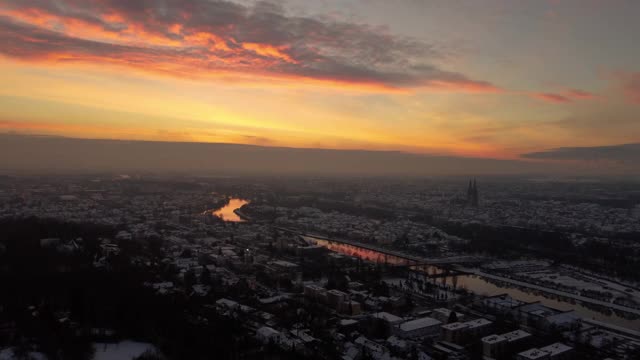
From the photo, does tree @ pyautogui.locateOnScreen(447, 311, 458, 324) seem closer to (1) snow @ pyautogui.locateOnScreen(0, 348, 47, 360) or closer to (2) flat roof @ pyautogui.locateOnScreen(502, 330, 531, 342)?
(2) flat roof @ pyautogui.locateOnScreen(502, 330, 531, 342)

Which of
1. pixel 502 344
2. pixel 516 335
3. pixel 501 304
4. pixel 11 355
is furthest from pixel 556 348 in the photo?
pixel 11 355

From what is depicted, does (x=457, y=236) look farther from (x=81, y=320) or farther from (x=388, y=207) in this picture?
(x=81, y=320)

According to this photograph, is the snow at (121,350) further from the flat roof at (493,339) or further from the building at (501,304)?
the building at (501,304)

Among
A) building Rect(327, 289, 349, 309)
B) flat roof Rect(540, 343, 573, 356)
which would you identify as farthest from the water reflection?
flat roof Rect(540, 343, 573, 356)

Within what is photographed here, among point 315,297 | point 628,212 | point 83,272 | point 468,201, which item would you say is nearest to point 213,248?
point 83,272

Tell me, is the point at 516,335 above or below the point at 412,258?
above

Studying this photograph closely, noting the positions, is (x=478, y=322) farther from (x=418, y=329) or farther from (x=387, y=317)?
(x=387, y=317)
